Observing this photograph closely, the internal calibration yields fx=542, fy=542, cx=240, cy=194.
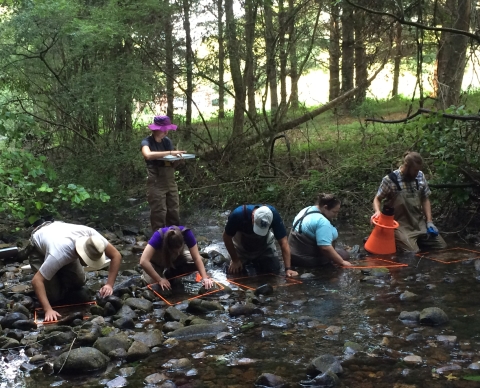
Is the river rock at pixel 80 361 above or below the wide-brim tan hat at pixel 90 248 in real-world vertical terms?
below

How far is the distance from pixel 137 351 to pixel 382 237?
12.0 feet

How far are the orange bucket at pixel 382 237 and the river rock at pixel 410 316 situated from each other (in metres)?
2.05

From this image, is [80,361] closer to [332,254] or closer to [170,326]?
[170,326]

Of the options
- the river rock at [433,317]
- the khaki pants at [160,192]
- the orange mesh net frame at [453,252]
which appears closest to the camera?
the river rock at [433,317]

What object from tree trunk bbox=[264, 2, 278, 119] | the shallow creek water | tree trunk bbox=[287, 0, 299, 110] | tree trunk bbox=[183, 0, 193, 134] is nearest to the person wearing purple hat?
the shallow creek water

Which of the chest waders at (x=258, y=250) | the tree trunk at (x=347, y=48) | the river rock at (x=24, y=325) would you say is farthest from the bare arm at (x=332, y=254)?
the tree trunk at (x=347, y=48)

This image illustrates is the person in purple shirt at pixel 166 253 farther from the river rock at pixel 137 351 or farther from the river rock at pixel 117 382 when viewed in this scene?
the river rock at pixel 117 382

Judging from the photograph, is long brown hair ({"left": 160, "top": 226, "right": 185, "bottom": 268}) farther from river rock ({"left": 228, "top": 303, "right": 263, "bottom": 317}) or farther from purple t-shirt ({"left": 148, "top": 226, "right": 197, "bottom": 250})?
river rock ({"left": 228, "top": 303, "right": 263, "bottom": 317})

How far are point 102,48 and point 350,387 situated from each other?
8.80m

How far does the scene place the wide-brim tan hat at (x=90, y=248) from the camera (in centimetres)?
464

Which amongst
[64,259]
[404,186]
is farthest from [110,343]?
[404,186]

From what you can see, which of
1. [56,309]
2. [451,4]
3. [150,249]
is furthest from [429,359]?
[451,4]

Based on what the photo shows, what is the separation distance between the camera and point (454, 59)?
9289mm

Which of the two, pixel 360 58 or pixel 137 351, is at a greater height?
pixel 360 58
